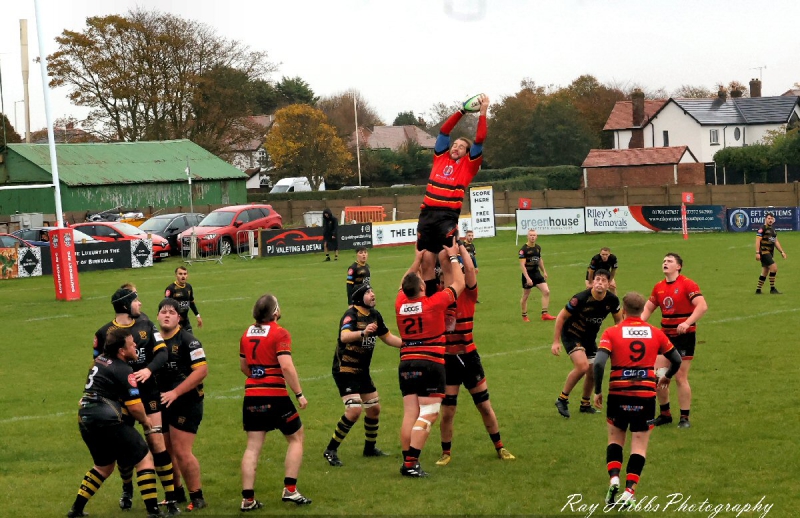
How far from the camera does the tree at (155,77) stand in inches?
2640

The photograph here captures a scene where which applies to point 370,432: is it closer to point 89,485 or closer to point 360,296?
point 360,296

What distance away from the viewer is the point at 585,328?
488 inches

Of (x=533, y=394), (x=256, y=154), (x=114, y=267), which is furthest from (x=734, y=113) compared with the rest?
(x=533, y=394)

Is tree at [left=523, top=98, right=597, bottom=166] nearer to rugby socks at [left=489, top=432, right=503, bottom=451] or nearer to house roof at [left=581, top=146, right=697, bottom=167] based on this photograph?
house roof at [left=581, top=146, right=697, bottom=167]

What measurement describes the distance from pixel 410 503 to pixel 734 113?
8183 cm

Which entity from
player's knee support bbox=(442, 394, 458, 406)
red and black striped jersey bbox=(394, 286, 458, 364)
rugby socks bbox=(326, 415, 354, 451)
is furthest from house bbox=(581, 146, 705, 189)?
red and black striped jersey bbox=(394, 286, 458, 364)

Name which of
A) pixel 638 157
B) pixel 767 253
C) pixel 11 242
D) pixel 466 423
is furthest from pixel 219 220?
pixel 638 157

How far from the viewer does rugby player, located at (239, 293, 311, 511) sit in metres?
8.58

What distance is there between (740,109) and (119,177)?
181 ft

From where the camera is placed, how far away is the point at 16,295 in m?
28.2

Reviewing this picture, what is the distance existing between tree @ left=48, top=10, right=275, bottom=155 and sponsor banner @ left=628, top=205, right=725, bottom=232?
122 ft

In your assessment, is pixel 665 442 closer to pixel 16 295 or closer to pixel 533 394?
pixel 533 394

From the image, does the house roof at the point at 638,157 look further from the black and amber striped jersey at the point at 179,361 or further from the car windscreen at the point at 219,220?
the black and amber striped jersey at the point at 179,361

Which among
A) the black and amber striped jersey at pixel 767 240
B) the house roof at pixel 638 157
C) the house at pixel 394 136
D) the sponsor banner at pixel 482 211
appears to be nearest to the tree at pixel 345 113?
the house at pixel 394 136
